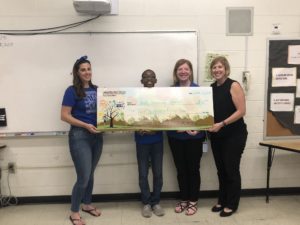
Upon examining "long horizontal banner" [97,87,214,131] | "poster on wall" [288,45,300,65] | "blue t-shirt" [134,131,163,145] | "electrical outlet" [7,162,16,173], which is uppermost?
"poster on wall" [288,45,300,65]

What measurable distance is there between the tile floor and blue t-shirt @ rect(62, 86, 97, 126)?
995mm

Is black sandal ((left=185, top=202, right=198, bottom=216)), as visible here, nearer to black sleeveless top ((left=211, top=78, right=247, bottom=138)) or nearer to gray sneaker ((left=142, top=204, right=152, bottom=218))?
gray sneaker ((left=142, top=204, right=152, bottom=218))

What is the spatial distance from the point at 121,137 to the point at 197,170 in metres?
0.90

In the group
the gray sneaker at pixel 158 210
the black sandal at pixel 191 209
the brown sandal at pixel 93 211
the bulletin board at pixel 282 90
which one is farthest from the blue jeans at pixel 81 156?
the bulletin board at pixel 282 90

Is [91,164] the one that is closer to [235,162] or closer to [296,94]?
[235,162]

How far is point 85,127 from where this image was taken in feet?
9.04

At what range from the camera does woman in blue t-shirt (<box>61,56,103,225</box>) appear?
2746mm

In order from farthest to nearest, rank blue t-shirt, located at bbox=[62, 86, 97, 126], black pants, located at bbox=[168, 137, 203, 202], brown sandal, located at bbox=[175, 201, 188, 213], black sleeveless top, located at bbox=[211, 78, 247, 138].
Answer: brown sandal, located at bbox=[175, 201, 188, 213], black pants, located at bbox=[168, 137, 203, 202], black sleeveless top, located at bbox=[211, 78, 247, 138], blue t-shirt, located at bbox=[62, 86, 97, 126]

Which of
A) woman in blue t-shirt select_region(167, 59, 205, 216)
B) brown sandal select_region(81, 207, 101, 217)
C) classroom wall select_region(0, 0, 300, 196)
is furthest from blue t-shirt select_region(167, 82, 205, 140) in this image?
brown sandal select_region(81, 207, 101, 217)

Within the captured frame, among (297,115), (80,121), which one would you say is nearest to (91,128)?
(80,121)

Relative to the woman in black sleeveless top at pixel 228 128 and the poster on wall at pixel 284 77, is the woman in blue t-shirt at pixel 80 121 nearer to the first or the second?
the woman in black sleeveless top at pixel 228 128

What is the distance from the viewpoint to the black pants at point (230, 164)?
2900 mm

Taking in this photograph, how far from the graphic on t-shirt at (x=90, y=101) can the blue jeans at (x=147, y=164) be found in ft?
1.92

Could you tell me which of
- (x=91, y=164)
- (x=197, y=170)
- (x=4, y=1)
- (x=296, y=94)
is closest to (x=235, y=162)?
(x=197, y=170)
